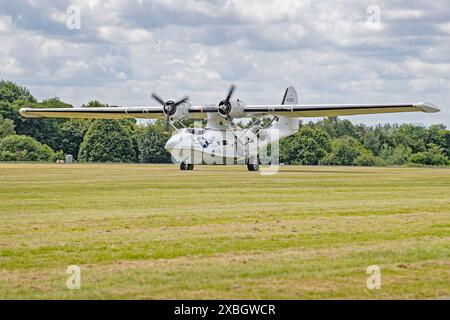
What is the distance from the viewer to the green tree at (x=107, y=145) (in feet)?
358

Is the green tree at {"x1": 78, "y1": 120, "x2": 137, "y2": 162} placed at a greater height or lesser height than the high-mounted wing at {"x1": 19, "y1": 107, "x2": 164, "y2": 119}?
lesser

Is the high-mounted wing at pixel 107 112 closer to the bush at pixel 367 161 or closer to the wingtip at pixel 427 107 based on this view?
the wingtip at pixel 427 107

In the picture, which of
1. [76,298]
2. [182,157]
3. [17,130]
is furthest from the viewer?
[17,130]

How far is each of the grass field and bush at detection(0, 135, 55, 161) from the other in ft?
231

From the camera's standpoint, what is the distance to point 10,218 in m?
22.4

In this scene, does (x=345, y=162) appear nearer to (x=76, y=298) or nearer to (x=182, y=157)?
(x=182, y=157)

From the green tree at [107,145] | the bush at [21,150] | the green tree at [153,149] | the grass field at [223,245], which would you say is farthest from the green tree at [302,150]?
the grass field at [223,245]

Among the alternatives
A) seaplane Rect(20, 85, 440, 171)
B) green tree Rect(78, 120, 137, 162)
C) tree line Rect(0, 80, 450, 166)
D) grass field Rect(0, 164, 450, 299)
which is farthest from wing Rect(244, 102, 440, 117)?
green tree Rect(78, 120, 137, 162)

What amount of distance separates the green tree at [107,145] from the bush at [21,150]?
614 centimetres

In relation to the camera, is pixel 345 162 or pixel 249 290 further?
pixel 345 162

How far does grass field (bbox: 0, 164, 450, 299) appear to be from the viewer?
13328 mm

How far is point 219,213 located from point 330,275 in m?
10.1

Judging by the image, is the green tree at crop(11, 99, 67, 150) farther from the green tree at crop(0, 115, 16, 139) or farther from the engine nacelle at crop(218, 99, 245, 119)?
the engine nacelle at crop(218, 99, 245, 119)

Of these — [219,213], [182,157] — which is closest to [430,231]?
[219,213]
